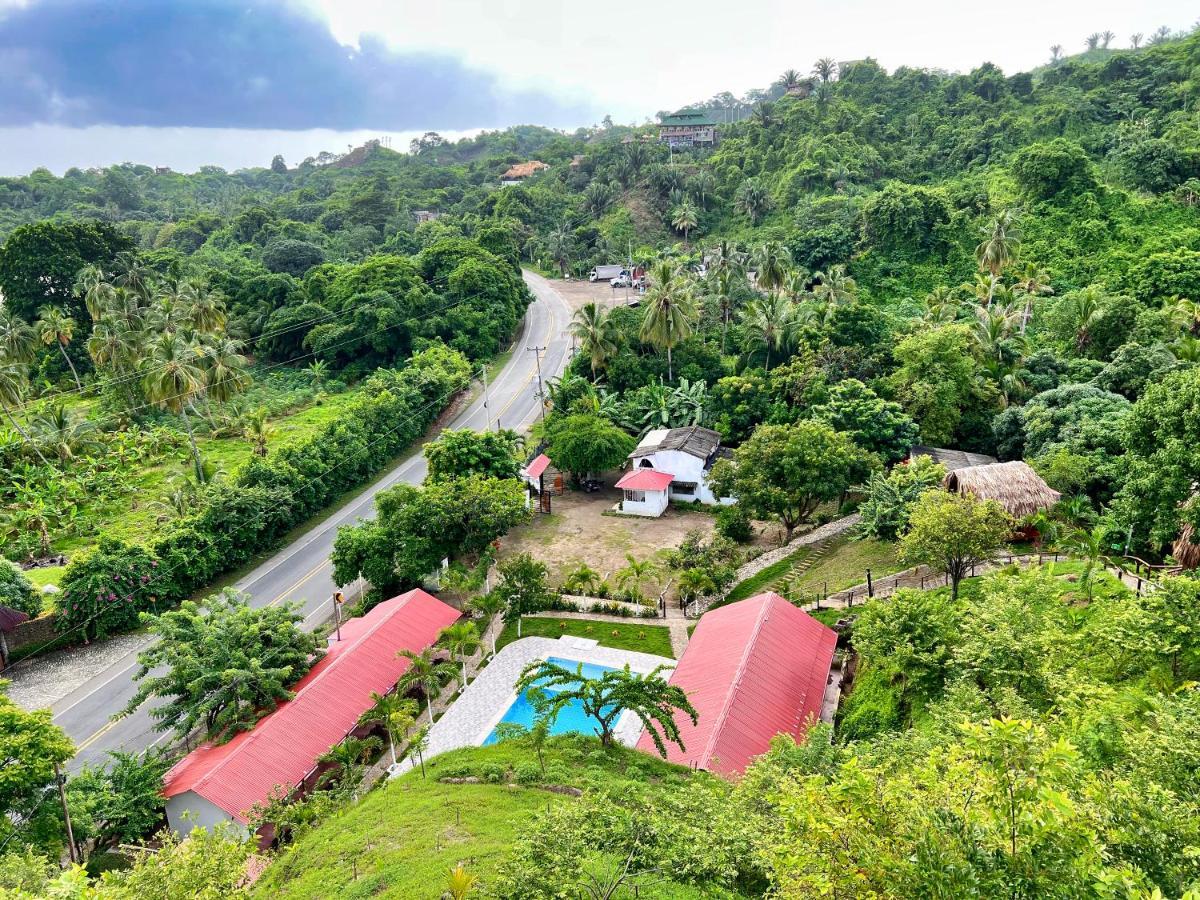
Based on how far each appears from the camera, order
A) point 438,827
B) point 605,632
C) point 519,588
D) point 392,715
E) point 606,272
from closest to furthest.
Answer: point 438,827 < point 392,715 < point 605,632 < point 519,588 < point 606,272

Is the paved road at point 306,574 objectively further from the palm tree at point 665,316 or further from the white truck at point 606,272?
the white truck at point 606,272

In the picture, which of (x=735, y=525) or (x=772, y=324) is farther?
(x=772, y=324)

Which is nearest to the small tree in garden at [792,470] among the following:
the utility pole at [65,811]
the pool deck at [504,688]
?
the pool deck at [504,688]

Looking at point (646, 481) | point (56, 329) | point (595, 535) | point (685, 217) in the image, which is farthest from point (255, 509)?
point (685, 217)

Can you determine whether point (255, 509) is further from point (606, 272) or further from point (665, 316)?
point (606, 272)

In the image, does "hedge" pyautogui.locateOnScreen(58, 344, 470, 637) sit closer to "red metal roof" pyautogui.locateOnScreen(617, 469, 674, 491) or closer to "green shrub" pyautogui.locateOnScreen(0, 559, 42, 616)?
"green shrub" pyautogui.locateOnScreen(0, 559, 42, 616)
